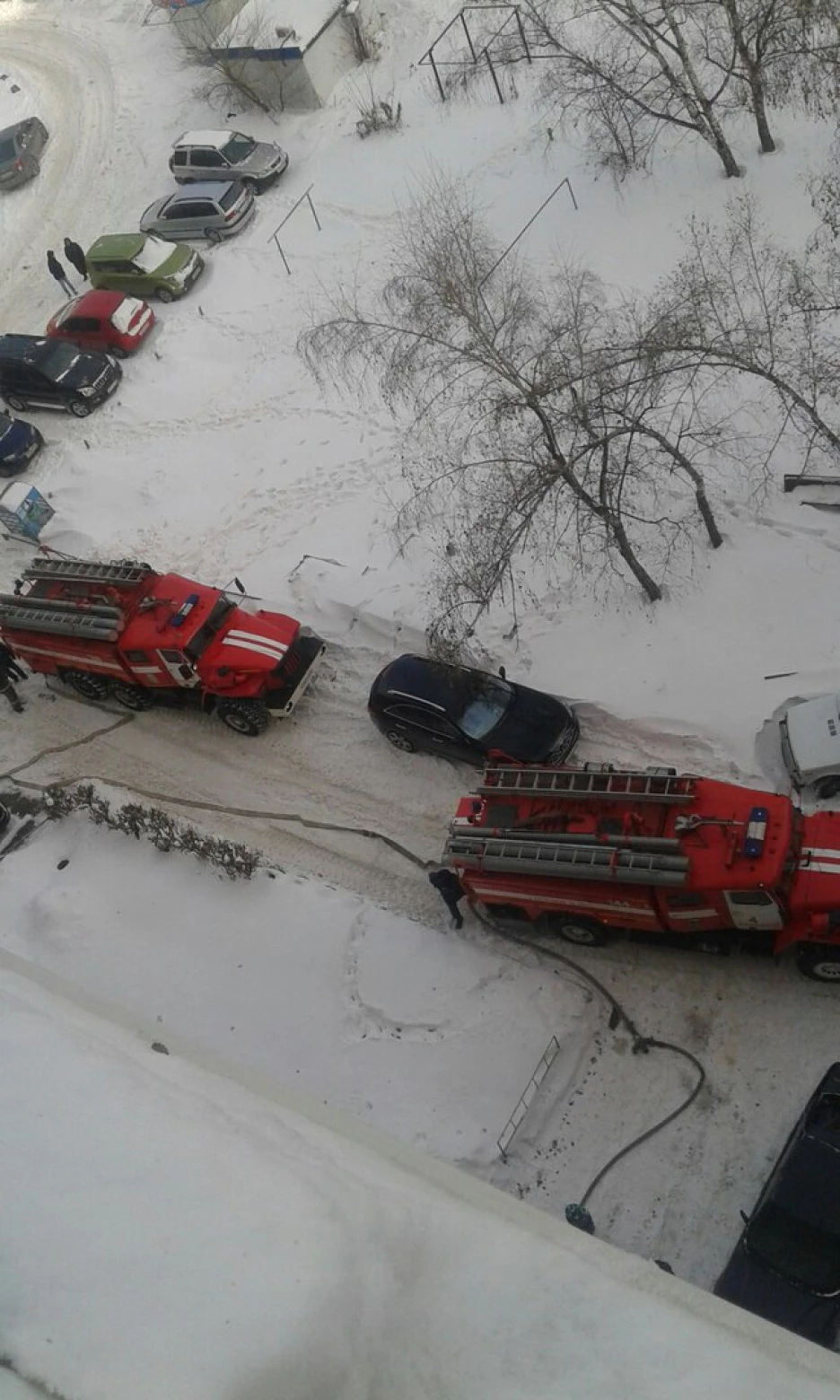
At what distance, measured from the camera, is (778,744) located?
13.0 m

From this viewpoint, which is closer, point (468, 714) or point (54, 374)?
point (468, 714)

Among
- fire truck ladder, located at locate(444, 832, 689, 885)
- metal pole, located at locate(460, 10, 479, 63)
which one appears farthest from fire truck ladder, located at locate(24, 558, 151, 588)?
metal pole, located at locate(460, 10, 479, 63)

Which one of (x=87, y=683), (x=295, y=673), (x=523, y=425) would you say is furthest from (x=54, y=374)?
(x=523, y=425)

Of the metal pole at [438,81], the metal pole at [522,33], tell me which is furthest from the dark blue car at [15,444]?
the metal pole at [438,81]

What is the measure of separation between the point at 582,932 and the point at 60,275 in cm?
1884

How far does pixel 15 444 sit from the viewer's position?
19.5m

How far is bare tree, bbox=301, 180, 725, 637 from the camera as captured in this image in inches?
479

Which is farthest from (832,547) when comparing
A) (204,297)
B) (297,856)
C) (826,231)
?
(204,297)

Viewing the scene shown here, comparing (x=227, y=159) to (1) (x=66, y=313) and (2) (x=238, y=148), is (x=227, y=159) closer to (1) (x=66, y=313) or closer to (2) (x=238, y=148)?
(2) (x=238, y=148)

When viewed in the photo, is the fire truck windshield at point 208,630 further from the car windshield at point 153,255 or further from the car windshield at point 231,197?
the car windshield at point 231,197

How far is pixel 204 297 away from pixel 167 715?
35.8 feet

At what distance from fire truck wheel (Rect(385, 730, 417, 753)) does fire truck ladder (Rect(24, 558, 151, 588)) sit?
13.8ft

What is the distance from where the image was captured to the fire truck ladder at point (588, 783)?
1095cm

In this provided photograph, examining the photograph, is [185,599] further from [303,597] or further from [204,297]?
[204,297]
